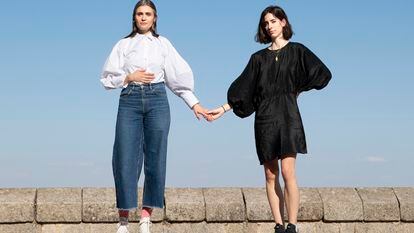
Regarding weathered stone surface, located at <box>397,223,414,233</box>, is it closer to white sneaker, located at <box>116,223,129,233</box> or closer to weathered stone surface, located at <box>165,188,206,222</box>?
weathered stone surface, located at <box>165,188,206,222</box>

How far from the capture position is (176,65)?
638 cm

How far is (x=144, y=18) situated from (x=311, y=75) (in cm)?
146

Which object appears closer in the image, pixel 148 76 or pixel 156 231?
pixel 148 76

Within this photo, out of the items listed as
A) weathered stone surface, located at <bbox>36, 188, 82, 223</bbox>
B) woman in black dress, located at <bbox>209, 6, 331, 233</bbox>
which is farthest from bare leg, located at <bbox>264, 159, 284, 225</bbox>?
weathered stone surface, located at <bbox>36, 188, 82, 223</bbox>

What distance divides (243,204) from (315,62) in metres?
2.09

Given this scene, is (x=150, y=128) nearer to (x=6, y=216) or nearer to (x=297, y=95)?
(x=297, y=95)

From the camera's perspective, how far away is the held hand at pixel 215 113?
6.56 metres

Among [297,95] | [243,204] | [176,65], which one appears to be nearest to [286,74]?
[297,95]

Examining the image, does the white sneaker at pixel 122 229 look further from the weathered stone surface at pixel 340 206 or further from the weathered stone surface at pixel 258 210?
the weathered stone surface at pixel 340 206

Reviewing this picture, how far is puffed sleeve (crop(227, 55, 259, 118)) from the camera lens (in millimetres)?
6578

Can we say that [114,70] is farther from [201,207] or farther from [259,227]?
[259,227]

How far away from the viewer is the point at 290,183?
20.6 feet

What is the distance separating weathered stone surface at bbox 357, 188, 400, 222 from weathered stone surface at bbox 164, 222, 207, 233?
1755 millimetres

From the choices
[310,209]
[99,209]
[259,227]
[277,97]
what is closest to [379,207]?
[310,209]
